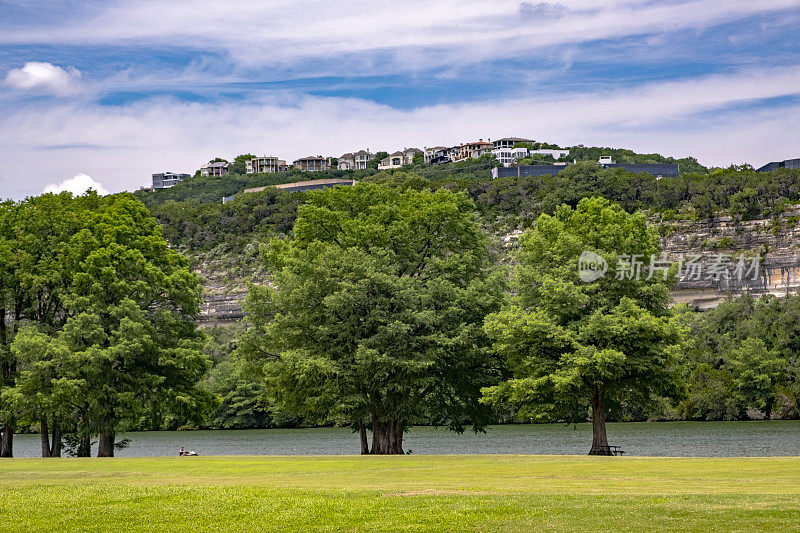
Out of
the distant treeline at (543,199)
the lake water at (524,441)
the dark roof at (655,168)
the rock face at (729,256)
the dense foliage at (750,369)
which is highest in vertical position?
the dark roof at (655,168)

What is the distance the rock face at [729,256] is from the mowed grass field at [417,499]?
338 ft

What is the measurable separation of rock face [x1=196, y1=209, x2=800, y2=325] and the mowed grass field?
103 meters

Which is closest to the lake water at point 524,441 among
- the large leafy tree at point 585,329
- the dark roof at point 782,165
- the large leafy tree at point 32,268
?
the large leafy tree at point 585,329

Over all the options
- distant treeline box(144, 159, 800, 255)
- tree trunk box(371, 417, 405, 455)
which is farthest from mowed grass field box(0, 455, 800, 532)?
distant treeline box(144, 159, 800, 255)

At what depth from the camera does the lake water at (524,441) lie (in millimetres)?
63562

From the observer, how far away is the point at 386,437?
44812mm

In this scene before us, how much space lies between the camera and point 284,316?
43.8 metres

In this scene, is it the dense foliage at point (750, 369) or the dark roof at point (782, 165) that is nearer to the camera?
the dense foliage at point (750, 369)

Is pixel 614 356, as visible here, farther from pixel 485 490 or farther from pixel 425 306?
pixel 485 490

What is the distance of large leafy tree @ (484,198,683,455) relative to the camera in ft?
131

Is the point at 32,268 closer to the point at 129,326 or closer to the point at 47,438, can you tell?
the point at 129,326

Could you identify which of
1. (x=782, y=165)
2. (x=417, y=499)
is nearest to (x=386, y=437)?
(x=417, y=499)

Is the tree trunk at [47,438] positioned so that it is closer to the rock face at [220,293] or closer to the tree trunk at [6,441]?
the tree trunk at [6,441]

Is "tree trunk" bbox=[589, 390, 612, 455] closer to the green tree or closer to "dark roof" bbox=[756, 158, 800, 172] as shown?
the green tree
